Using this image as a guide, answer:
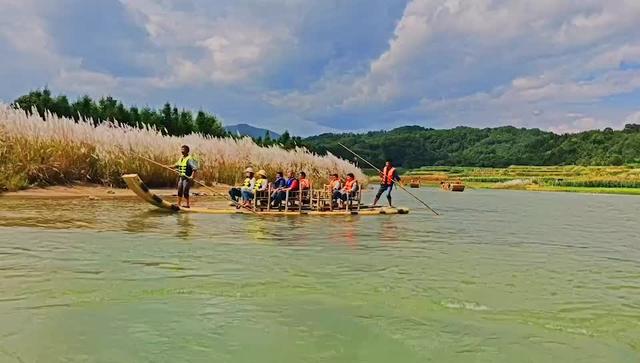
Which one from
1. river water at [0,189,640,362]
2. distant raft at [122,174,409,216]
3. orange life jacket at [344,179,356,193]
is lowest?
river water at [0,189,640,362]

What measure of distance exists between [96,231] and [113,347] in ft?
22.5

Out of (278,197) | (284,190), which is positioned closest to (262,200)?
(278,197)

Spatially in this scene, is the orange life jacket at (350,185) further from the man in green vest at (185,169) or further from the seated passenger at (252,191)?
the man in green vest at (185,169)

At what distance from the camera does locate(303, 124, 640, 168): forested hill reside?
338ft

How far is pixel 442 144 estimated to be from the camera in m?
153

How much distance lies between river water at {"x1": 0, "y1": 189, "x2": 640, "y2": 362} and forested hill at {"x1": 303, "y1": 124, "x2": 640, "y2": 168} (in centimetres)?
6430

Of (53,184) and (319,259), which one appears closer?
(319,259)

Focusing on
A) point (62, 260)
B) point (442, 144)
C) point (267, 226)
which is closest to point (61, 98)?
point (267, 226)

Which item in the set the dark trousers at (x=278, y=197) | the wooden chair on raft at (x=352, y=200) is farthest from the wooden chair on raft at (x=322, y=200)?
the dark trousers at (x=278, y=197)

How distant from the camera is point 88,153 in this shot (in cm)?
1972

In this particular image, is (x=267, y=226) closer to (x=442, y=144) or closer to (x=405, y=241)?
(x=405, y=241)

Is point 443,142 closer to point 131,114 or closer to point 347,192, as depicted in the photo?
point 131,114

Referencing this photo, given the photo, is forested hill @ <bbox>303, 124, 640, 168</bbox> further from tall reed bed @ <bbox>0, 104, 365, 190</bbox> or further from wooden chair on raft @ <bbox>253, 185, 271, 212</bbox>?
wooden chair on raft @ <bbox>253, 185, 271, 212</bbox>

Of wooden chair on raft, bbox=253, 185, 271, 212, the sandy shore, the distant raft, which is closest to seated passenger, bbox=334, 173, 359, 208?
the distant raft
